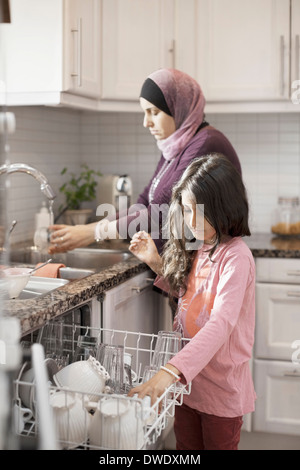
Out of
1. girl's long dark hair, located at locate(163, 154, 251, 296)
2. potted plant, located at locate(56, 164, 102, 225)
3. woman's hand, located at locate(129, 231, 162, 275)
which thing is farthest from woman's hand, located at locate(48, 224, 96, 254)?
potted plant, located at locate(56, 164, 102, 225)

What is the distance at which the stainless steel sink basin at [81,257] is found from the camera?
2.05 m

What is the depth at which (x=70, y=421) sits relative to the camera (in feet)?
3.20

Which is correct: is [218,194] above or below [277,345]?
above

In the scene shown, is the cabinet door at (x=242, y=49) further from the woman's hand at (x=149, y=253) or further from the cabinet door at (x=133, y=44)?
the woman's hand at (x=149, y=253)

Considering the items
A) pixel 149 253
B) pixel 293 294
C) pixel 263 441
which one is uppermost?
pixel 149 253

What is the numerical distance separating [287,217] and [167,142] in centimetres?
81

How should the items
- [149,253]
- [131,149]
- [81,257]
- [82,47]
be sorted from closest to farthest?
1. [149,253]
2. [82,47]
3. [81,257]
4. [131,149]

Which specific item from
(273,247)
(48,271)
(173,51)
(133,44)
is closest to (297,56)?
(173,51)

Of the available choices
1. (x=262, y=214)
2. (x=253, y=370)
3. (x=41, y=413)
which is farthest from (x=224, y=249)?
(x=262, y=214)

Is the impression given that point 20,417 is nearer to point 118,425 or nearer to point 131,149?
point 118,425

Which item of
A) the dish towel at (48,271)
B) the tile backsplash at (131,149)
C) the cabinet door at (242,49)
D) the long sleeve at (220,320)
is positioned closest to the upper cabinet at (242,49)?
the cabinet door at (242,49)

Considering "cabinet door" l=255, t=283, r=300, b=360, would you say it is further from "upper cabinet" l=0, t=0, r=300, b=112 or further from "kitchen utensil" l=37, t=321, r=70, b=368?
"kitchen utensil" l=37, t=321, r=70, b=368

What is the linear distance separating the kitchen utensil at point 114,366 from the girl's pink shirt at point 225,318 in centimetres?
20

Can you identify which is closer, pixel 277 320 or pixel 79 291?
pixel 79 291
